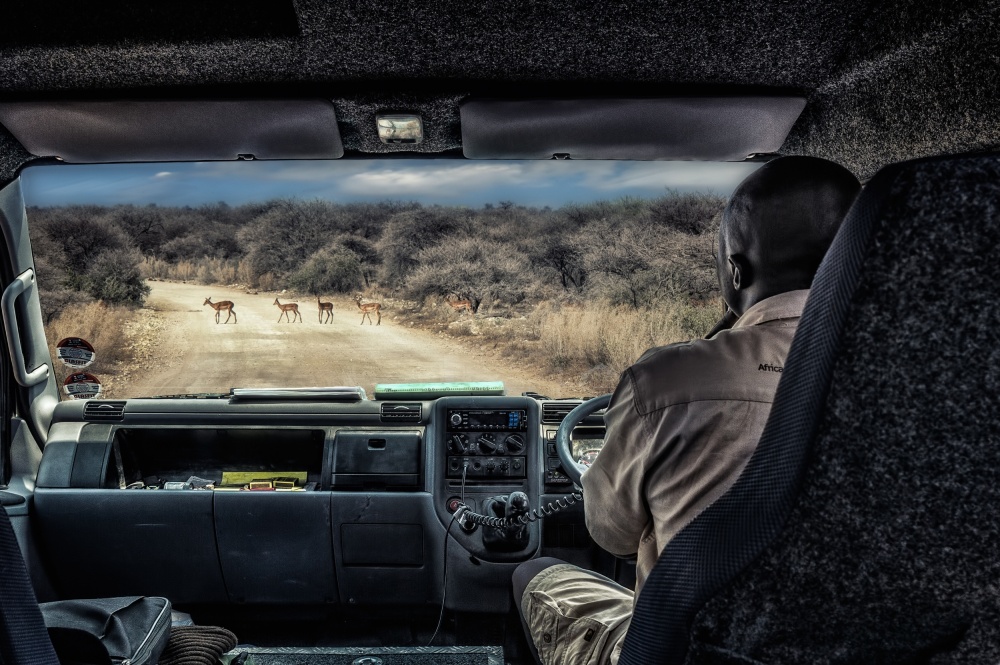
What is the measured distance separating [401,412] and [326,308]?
22.7 inches

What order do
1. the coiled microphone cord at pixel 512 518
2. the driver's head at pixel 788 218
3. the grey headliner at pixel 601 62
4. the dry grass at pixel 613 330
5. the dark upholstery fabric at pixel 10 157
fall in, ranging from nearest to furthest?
the driver's head at pixel 788 218
the grey headliner at pixel 601 62
the dark upholstery fabric at pixel 10 157
the coiled microphone cord at pixel 512 518
the dry grass at pixel 613 330

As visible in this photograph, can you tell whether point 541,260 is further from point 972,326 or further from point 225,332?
point 972,326

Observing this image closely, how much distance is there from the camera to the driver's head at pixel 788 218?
4.44 ft

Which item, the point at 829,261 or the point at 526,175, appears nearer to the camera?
the point at 829,261

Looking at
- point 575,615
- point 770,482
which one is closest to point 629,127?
point 575,615

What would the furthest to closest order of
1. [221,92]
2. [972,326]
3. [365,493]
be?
[365,493] → [221,92] → [972,326]

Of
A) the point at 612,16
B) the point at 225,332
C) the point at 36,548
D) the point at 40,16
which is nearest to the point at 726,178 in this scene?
the point at 612,16

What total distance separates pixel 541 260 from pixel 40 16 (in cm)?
191

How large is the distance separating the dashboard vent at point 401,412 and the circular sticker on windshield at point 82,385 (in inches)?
50.7

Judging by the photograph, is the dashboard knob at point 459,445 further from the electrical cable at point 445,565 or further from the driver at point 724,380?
the driver at point 724,380

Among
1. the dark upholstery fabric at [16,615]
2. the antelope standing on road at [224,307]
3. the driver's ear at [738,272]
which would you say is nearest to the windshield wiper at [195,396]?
the antelope standing on road at [224,307]

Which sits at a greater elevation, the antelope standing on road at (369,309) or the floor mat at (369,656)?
the antelope standing on road at (369,309)

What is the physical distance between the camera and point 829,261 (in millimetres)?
840

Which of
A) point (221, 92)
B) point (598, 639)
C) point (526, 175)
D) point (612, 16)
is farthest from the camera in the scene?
point (526, 175)
